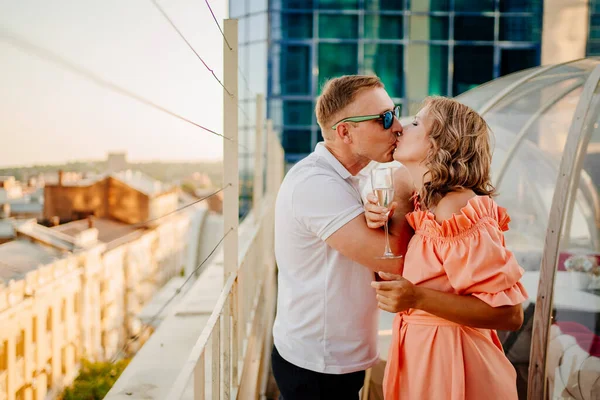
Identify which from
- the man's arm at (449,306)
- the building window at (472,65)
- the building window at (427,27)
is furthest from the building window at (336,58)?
the man's arm at (449,306)

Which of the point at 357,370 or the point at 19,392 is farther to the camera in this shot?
the point at 357,370

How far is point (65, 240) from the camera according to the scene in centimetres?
103

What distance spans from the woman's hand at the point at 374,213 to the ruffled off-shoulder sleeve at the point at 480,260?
0.71 ft

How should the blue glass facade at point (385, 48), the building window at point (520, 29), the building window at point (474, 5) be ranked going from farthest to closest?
the blue glass facade at point (385, 48) < the building window at point (474, 5) < the building window at point (520, 29)

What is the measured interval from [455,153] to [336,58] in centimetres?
1618

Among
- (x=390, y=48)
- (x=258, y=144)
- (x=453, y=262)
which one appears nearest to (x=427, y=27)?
Answer: (x=390, y=48)

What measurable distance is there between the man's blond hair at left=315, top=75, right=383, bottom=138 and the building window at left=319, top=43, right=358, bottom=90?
50.8 feet

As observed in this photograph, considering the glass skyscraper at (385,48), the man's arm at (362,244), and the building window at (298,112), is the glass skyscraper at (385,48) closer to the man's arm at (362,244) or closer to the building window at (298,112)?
the building window at (298,112)

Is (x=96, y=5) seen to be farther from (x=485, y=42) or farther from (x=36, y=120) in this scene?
(x=485, y=42)

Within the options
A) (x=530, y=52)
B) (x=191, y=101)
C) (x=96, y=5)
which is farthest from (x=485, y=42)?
(x=96, y=5)

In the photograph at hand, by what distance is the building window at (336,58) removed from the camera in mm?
17344

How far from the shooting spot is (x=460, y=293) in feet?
5.94

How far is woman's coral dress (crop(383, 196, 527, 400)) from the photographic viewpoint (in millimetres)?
1751

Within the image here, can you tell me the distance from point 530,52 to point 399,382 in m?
17.7
